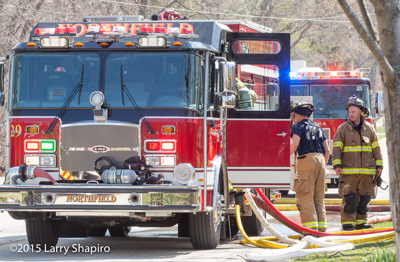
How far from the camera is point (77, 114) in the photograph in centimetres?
969

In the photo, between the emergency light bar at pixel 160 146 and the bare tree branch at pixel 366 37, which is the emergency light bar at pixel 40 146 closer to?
the emergency light bar at pixel 160 146

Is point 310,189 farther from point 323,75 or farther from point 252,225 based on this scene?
point 323,75

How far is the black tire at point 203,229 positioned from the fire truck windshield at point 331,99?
407 inches

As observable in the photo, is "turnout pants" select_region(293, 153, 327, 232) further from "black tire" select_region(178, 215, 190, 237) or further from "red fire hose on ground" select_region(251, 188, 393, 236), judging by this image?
"black tire" select_region(178, 215, 190, 237)

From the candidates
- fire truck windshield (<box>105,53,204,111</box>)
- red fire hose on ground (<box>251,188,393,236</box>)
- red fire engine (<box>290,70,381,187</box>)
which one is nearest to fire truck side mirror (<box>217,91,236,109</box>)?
fire truck windshield (<box>105,53,204,111</box>)

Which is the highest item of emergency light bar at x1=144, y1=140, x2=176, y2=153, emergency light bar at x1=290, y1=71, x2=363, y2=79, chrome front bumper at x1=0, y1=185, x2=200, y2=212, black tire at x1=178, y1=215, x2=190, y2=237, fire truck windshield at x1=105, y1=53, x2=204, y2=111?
emergency light bar at x1=290, y1=71, x2=363, y2=79

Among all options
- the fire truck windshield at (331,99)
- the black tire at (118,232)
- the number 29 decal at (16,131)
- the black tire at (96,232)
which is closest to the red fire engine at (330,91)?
the fire truck windshield at (331,99)

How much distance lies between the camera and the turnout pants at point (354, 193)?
11.3m

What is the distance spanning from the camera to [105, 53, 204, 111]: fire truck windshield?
9647 millimetres

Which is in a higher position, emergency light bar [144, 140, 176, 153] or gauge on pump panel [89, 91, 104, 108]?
gauge on pump panel [89, 91, 104, 108]

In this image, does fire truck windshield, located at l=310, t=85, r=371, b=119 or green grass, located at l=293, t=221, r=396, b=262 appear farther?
fire truck windshield, located at l=310, t=85, r=371, b=119

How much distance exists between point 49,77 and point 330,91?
36.5 ft

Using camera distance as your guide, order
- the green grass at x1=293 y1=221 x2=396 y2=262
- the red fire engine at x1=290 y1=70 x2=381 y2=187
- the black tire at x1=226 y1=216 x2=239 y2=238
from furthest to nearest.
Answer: the red fire engine at x1=290 y1=70 x2=381 y2=187
the black tire at x1=226 y1=216 x2=239 y2=238
the green grass at x1=293 y1=221 x2=396 y2=262

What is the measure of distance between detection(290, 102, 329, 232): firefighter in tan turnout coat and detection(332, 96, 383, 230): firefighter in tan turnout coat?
1.98 feet
